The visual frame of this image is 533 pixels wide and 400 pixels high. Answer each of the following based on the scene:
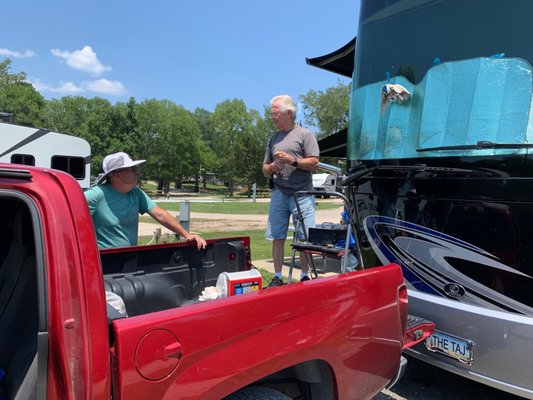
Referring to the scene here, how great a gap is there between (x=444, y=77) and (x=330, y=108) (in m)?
40.2

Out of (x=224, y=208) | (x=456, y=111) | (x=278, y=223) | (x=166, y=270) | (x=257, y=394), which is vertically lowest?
(x=224, y=208)

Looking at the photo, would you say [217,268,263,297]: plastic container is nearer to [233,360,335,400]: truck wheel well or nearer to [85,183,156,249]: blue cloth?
[233,360,335,400]: truck wheel well

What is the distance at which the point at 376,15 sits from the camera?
140 inches

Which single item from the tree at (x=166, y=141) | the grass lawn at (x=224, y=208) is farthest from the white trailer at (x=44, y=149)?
the tree at (x=166, y=141)

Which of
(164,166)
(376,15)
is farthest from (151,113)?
(376,15)

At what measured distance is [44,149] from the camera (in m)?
11.1

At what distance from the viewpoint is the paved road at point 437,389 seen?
11.3 ft

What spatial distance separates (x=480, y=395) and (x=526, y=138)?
203 cm

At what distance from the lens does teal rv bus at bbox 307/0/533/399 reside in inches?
105

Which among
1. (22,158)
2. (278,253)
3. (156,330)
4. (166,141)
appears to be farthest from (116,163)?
(166,141)

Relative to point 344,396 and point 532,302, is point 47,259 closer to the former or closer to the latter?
point 344,396

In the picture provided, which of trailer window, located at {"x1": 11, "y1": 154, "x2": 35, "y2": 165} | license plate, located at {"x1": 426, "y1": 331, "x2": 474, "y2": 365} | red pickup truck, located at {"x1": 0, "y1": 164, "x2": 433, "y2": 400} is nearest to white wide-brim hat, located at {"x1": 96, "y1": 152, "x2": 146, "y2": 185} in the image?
red pickup truck, located at {"x1": 0, "y1": 164, "x2": 433, "y2": 400}

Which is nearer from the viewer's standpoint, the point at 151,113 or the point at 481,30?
the point at 481,30

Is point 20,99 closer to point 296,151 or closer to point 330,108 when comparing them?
point 330,108
